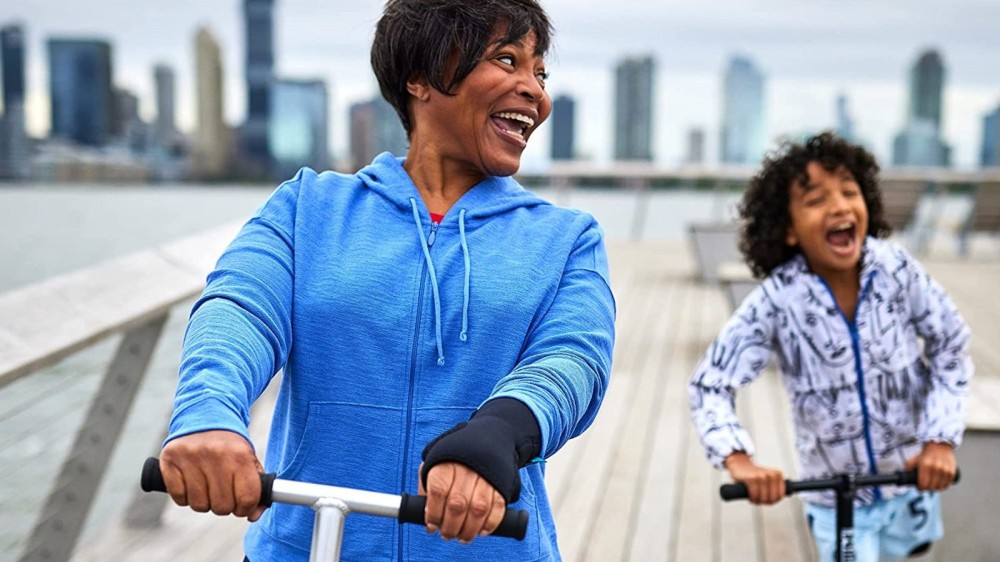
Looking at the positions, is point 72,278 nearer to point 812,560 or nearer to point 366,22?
point 366,22

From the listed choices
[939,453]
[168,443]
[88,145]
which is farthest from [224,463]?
[88,145]

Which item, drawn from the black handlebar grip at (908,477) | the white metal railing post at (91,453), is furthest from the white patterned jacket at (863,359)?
the white metal railing post at (91,453)

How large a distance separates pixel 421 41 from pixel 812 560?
234cm

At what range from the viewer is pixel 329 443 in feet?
3.69

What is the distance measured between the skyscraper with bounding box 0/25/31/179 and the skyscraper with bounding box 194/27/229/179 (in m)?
1.95

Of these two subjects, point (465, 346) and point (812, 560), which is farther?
point (812, 560)

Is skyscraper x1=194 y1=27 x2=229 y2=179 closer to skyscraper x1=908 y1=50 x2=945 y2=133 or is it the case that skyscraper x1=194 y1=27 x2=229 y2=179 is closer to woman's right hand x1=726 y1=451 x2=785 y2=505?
woman's right hand x1=726 y1=451 x2=785 y2=505

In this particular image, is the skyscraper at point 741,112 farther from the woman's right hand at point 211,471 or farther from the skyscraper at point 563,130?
the woman's right hand at point 211,471

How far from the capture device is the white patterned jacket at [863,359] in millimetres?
1995

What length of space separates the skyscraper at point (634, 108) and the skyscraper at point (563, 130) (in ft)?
2.91

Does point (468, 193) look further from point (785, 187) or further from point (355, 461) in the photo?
point (785, 187)

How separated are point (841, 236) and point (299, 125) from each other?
372 inches

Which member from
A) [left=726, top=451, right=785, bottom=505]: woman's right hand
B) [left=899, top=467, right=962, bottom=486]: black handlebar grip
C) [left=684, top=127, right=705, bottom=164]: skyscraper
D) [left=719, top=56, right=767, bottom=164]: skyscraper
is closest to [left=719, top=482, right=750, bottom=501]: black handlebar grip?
[left=726, top=451, right=785, bottom=505]: woman's right hand

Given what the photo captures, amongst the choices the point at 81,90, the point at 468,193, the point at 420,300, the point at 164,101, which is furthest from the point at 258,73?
the point at 420,300
